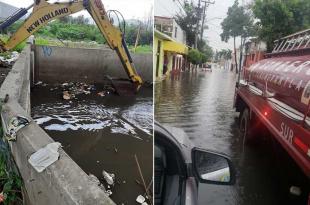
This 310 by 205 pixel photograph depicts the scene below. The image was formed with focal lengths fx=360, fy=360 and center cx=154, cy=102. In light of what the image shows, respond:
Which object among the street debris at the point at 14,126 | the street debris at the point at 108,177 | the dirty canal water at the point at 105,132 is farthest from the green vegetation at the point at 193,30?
the street debris at the point at 108,177

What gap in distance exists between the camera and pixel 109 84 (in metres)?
11.9

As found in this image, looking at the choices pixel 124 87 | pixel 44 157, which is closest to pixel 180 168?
pixel 44 157

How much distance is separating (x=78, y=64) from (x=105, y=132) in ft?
22.7

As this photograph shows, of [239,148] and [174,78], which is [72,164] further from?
[239,148]

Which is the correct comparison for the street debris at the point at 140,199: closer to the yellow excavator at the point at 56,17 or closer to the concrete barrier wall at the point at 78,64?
the yellow excavator at the point at 56,17

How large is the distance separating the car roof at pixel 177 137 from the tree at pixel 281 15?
658 millimetres

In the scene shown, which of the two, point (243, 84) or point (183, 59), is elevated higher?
point (183, 59)

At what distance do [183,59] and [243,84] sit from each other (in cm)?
312

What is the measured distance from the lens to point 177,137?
1389 mm

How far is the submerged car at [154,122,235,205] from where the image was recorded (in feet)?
4.03

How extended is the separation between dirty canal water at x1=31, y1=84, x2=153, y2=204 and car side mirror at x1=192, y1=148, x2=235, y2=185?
9.13 ft

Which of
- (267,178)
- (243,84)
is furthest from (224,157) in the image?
(243,84)

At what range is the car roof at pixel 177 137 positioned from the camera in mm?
1213

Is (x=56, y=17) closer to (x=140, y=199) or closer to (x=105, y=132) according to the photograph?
(x=105, y=132)
